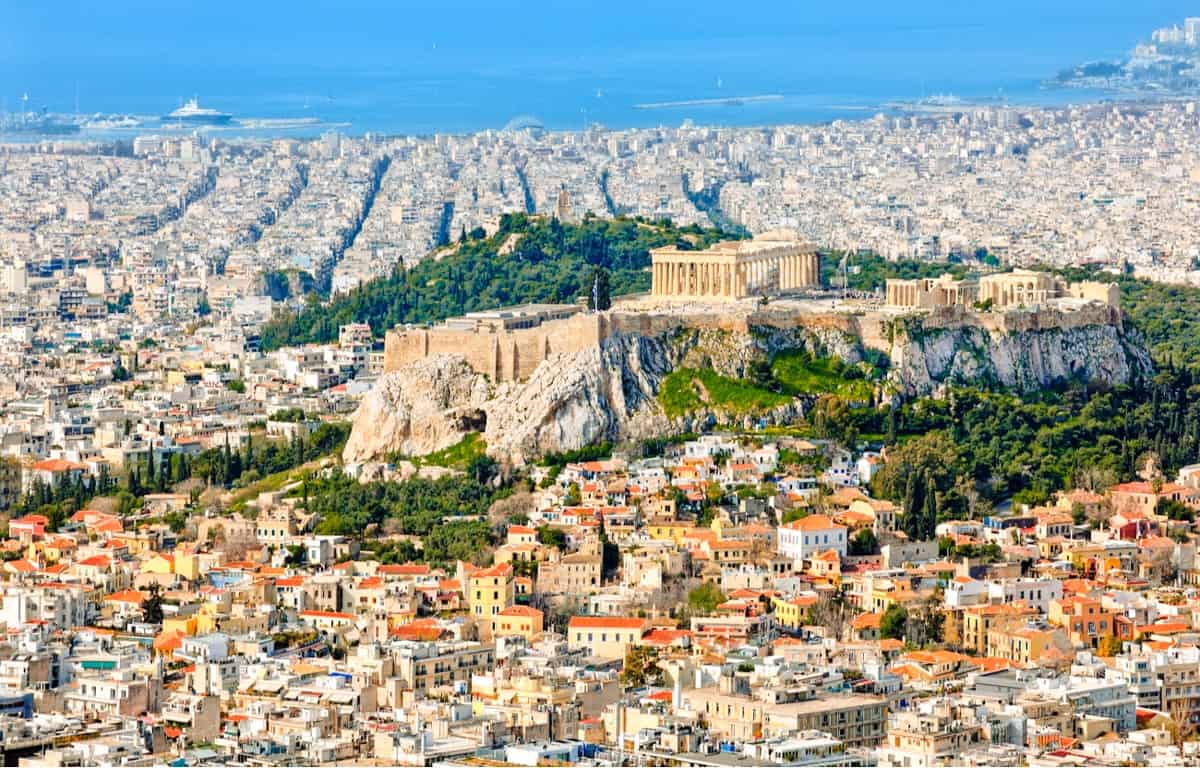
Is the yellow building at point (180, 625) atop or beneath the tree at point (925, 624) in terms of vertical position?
atop

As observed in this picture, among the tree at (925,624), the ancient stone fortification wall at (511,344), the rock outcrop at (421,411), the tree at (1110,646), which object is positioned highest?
the ancient stone fortification wall at (511,344)

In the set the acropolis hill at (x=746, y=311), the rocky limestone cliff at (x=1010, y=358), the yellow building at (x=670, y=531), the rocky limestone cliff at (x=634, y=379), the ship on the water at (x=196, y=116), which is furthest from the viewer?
the ship on the water at (x=196, y=116)

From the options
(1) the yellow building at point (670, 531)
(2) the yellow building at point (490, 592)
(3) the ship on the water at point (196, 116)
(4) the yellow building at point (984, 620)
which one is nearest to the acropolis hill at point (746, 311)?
(1) the yellow building at point (670, 531)

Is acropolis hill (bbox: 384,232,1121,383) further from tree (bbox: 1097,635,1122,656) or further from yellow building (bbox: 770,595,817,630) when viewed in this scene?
tree (bbox: 1097,635,1122,656)

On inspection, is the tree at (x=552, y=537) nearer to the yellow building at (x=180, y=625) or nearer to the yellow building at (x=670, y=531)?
the yellow building at (x=670, y=531)

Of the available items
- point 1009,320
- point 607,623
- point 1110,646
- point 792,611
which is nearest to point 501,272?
point 1009,320

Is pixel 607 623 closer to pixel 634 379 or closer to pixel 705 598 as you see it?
pixel 705 598

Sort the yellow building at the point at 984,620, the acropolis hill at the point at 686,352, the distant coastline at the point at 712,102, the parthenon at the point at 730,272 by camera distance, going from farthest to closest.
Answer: the distant coastline at the point at 712,102
the parthenon at the point at 730,272
the acropolis hill at the point at 686,352
the yellow building at the point at 984,620

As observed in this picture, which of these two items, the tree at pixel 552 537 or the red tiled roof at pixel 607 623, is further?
the tree at pixel 552 537
